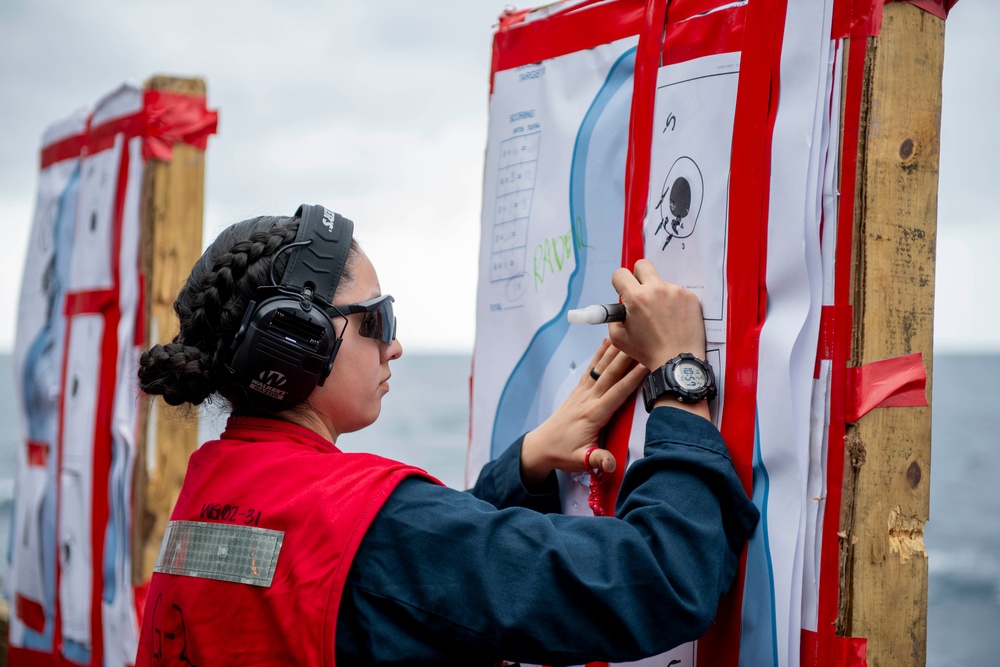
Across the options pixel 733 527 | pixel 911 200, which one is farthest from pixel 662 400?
pixel 911 200

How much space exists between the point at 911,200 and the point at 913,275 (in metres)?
0.12

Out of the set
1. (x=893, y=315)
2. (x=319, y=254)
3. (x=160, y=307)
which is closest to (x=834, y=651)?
(x=893, y=315)

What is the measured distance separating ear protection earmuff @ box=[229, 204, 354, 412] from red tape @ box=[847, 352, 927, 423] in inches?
32.3

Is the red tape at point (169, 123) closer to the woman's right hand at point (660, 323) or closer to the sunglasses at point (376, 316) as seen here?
the sunglasses at point (376, 316)

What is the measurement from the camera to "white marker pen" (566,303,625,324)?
4.98 feet

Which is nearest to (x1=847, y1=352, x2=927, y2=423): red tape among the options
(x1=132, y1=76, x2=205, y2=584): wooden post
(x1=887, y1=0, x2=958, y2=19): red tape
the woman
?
the woman

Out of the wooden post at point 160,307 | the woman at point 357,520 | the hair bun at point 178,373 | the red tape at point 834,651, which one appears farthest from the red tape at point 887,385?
the wooden post at point 160,307

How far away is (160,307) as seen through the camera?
3121mm

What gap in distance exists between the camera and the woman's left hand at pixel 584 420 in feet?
5.51

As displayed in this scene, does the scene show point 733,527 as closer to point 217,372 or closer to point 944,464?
point 217,372

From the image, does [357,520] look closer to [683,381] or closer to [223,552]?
[223,552]

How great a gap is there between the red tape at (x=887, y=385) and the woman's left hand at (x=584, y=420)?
38 cm

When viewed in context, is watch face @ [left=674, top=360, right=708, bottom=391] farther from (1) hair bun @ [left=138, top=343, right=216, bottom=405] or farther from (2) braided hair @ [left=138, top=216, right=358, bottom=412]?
(1) hair bun @ [left=138, top=343, right=216, bottom=405]

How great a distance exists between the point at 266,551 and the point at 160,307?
6.58ft
